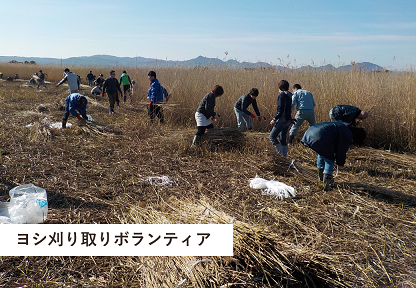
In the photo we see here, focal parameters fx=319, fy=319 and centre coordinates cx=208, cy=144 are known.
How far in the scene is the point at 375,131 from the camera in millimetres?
6824

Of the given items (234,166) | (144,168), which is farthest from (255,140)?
(144,168)

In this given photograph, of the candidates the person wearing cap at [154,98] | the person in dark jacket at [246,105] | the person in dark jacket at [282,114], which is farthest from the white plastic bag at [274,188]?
the person wearing cap at [154,98]

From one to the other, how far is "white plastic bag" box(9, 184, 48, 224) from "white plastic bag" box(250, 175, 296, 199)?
2573 mm

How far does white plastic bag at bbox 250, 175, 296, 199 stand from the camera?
411cm

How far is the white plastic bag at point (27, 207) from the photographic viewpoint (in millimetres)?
3012

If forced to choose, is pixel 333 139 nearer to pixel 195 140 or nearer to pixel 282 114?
pixel 282 114

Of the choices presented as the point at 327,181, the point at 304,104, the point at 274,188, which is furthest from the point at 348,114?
the point at 304,104

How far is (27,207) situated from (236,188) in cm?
250

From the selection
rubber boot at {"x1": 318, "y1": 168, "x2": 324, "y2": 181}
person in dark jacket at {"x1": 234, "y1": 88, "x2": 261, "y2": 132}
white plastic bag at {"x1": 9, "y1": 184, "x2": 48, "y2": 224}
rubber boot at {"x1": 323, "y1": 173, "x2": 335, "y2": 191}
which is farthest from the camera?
person in dark jacket at {"x1": 234, "y1": 88, "x2": 261, "y2": 132}

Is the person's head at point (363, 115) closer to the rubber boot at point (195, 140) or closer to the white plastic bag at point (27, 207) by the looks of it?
the rubber boot at point (195, 140)

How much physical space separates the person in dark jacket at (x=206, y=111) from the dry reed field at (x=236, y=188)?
0.21 m

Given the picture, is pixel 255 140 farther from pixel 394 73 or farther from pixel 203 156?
pixel 394 73

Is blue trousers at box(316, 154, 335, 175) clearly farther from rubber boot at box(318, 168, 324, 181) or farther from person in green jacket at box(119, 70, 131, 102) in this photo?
person in green jacket at box(119, 70, 131, 102)

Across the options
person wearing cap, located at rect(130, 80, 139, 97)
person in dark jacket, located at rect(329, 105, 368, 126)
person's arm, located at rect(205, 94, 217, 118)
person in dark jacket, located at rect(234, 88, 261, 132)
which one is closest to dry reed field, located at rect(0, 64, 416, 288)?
person in dark jacket, located at rect(234, 88, 261, 132)
